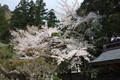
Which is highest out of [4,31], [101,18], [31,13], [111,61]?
[31,13]

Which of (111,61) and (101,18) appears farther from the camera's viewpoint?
(101,18)

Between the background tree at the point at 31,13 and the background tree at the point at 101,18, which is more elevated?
the background tree at the point at 31,13

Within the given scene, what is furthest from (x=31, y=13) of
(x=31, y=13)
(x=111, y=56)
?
(x=111, y=56)

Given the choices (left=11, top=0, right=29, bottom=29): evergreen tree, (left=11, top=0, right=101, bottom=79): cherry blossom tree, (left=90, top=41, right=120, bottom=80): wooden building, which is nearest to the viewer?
(left=90, top=41, right=120, bottom=80): wooden building

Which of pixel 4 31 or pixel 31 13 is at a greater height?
pixel 31 13

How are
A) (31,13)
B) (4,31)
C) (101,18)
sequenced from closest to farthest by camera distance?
1. (101,18)
2. (4,31)
3. (31,13)

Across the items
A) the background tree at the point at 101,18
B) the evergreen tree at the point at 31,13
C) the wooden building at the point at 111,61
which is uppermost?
Result: the evergreen tree at the point at 31,13

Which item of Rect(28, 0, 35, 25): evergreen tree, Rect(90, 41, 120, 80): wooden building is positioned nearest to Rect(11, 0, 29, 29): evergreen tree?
Rect(28, 0, 35, 25): evergreen tree

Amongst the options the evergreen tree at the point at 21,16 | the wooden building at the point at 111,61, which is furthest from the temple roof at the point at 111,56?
the evergreen tree at the point at 21,16

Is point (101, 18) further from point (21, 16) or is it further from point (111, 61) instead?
point (21, 16)

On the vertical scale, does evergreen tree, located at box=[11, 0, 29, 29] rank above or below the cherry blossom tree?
above

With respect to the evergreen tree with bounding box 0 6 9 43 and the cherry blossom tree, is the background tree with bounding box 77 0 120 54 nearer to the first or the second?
the cherry blossom tree

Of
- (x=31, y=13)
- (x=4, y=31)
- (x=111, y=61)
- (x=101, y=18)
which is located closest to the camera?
(x=111, y=61)

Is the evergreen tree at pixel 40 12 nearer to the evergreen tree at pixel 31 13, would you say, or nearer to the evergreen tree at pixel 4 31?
the evergreen tree at pixel 31 13
